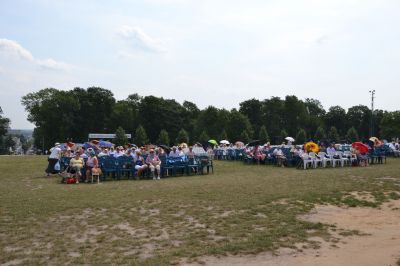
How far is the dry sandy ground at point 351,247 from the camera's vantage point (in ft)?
21.4

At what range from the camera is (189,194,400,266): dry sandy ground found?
653cm

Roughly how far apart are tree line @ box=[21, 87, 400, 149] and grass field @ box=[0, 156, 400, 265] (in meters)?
53.5

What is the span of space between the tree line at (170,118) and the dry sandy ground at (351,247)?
5629 cm

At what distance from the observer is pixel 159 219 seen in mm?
9281

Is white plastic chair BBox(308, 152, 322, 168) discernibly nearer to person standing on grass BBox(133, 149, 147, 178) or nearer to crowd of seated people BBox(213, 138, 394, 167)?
crowd of seated people BBox(213, 138, 394, 167)

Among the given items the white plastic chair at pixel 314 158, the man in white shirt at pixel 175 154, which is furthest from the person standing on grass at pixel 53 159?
the white plastic chair at pixel 314 158

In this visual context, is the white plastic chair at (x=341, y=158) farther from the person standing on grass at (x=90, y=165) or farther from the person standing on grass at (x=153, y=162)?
the person standing on grass at (x=90, y=165)

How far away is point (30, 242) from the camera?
7480 mm

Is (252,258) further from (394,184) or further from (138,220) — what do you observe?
(394,184)

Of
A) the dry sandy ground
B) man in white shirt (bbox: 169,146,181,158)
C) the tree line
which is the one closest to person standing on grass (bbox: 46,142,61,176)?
man in white shirt (bbox: 169,146,181,158)

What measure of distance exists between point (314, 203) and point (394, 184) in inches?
188

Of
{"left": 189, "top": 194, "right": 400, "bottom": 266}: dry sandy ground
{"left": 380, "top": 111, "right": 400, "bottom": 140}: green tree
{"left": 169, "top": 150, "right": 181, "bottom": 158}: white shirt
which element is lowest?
{"left": 189, "top": 194, "right": 400, "bottom": 266}: dry sandy ground

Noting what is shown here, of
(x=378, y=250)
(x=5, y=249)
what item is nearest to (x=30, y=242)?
(x=5, y=249)

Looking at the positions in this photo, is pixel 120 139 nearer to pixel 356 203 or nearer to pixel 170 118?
pixel 170 118
